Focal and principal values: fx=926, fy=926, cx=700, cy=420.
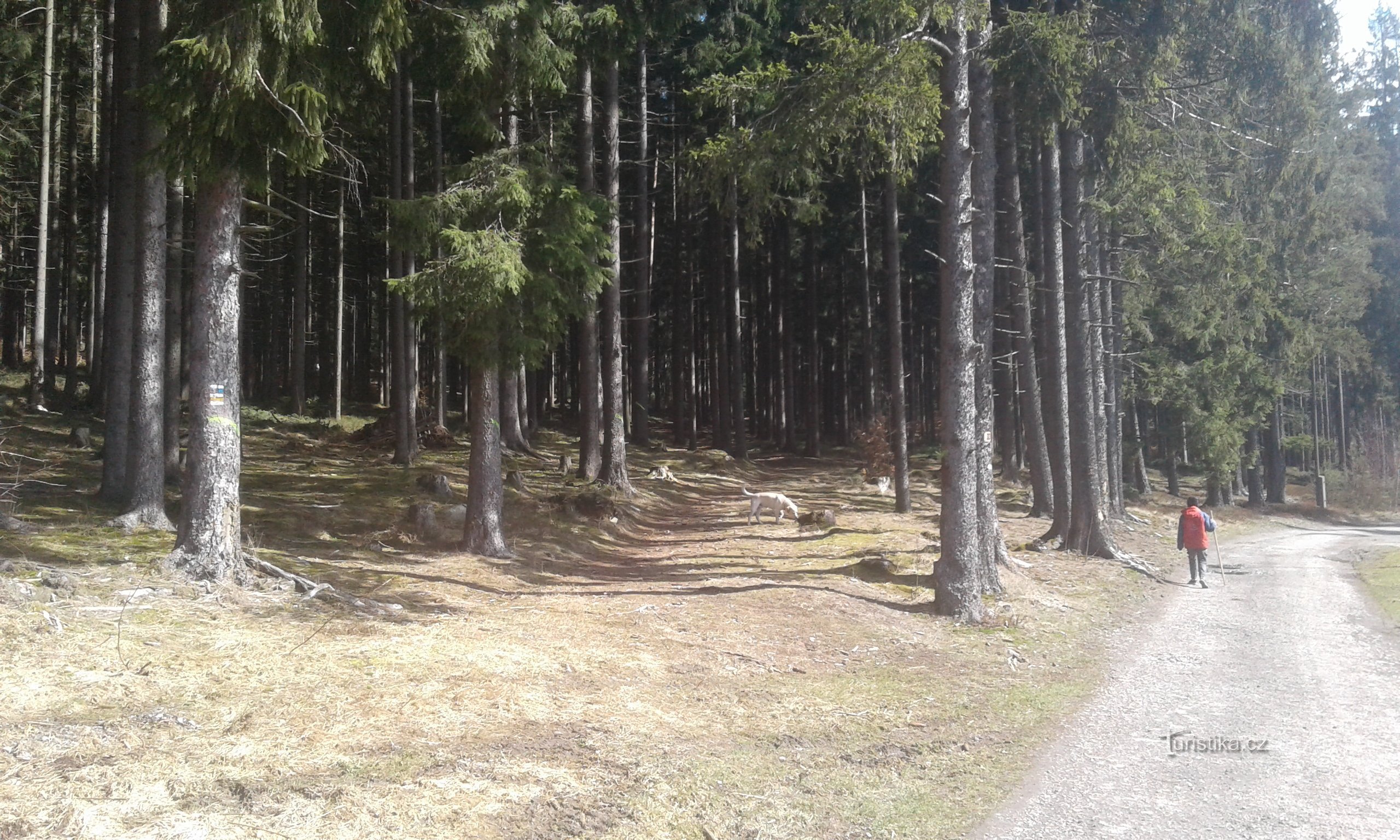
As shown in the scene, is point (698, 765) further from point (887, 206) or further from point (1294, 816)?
point (887, 206)

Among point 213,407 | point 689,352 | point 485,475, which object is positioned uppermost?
point 689,352

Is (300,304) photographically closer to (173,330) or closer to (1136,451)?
(173,330)

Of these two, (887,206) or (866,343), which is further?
(866,343)

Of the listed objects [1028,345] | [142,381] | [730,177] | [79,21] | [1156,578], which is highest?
[79,21]

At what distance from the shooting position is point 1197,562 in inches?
648

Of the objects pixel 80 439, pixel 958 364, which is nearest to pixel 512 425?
pixel 80 439

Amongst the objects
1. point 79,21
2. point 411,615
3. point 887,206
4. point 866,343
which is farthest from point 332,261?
point 411,615

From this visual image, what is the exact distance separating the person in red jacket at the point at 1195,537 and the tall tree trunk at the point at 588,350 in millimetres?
11406

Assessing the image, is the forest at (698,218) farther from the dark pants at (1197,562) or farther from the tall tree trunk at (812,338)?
→ the dark pants at (1197,562)

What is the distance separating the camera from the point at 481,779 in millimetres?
5711

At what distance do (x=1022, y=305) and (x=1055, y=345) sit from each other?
109 inches

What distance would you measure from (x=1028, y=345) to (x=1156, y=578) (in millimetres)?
5888

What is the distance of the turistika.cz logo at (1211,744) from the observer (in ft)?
23.4

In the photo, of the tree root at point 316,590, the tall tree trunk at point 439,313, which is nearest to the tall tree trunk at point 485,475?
the tall tree trunk at point 439,313
